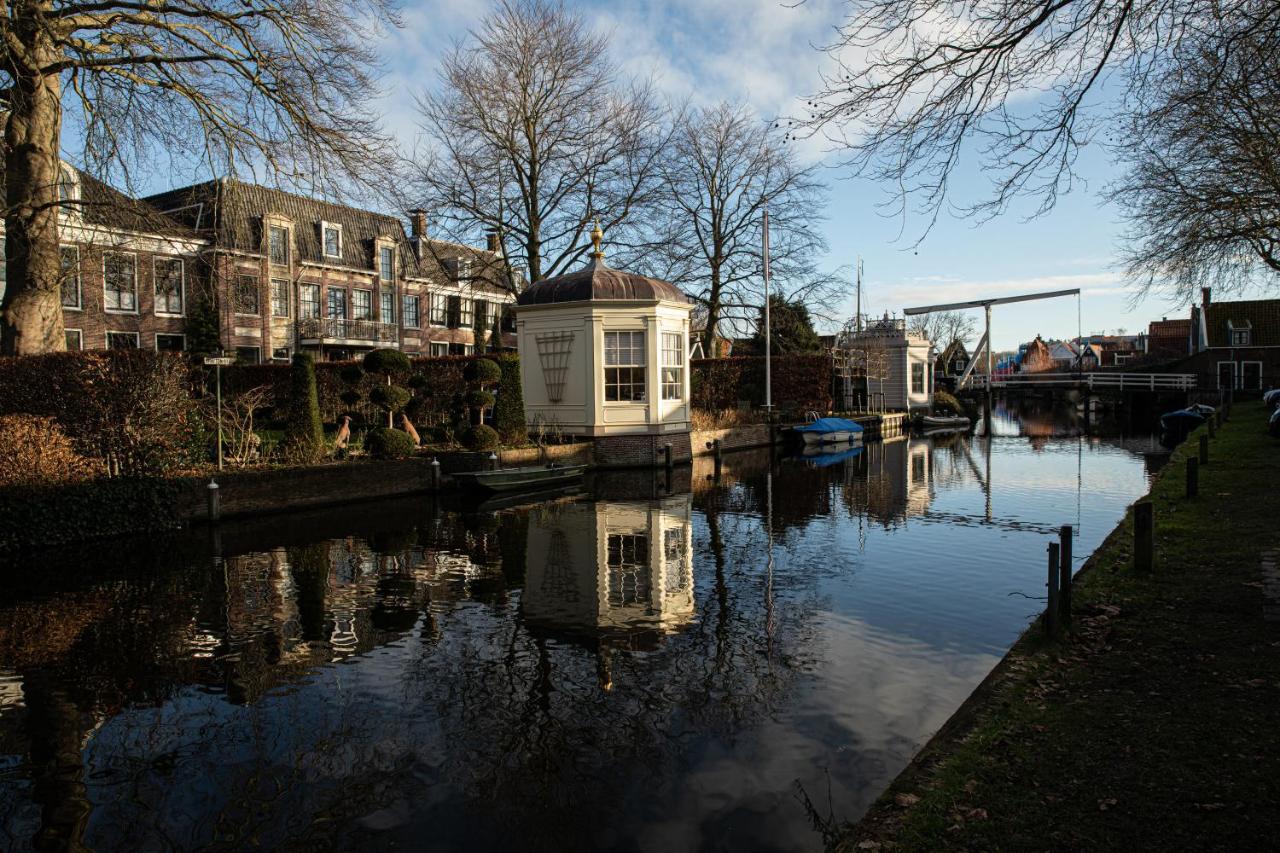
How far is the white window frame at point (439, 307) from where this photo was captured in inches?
1667

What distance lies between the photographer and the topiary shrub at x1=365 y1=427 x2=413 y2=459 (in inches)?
687

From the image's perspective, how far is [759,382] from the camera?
125 ft

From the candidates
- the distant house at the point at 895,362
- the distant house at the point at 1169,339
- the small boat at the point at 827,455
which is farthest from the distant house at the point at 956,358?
the small boat at the point at 827,455

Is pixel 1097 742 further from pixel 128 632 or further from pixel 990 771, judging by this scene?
pixel 128 632

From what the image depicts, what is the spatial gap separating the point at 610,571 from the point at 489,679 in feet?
13.1

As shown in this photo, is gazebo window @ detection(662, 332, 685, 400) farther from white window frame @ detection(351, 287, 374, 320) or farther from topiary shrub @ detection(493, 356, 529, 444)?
white window frame @ detection(351, 287, 374, 320)

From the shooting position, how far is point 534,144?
84.9 feet

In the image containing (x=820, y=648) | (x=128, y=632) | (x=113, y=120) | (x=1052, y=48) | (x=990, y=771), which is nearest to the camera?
(x=990, y=771)

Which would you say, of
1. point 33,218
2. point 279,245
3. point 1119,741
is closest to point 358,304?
point 279,245

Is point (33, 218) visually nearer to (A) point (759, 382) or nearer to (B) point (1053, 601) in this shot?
(B) point (1053, 601)

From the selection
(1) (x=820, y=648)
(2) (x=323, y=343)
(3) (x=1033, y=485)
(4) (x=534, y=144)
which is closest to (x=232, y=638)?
(1) (x=820, y=648)

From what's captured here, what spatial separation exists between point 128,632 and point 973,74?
8592 millimetres

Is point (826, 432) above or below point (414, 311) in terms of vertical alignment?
below

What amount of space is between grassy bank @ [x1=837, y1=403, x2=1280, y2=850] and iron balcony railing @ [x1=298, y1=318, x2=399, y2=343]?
3410 centimetres
